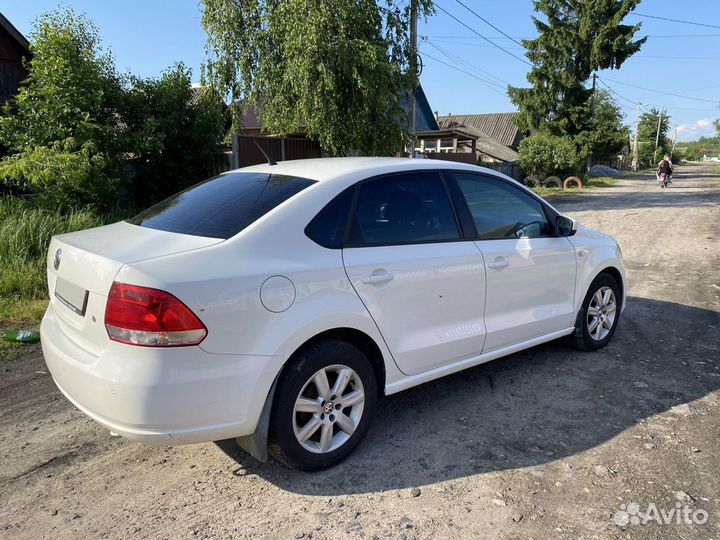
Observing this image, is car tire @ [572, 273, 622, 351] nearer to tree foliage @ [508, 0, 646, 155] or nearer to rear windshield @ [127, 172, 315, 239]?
rear windshield @ [127, 172, 315, 239]

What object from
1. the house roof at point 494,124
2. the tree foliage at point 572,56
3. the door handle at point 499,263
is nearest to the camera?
the door handle at point 499,263

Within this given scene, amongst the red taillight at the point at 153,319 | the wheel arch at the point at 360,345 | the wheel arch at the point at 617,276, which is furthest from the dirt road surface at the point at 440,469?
the red taillight at the point at 153,319

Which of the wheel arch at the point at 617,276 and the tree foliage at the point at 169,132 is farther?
the tree foliage at the point at 169,132

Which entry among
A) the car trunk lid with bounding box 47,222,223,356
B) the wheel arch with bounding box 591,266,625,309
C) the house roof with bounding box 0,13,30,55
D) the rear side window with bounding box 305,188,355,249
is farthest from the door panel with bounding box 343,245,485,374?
the house roof with bounding box 0,13,30,55

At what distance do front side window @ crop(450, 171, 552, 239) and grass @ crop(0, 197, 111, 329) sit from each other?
173 inches

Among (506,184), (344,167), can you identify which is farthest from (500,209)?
(344,167)

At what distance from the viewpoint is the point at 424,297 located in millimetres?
3305

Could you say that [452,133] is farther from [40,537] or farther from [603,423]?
[40,537]

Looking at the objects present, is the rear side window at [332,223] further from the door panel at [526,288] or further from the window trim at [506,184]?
the door panel at [526,288]

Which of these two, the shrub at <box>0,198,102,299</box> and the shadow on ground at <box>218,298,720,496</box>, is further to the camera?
the shrub at <box>0,198,102,299</box>

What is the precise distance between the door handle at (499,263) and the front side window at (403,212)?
0.33 meters

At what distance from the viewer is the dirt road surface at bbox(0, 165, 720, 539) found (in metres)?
2.59

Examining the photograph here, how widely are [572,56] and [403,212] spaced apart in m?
36.4

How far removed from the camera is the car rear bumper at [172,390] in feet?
7.98
